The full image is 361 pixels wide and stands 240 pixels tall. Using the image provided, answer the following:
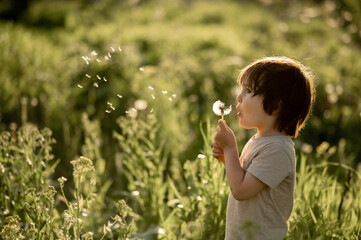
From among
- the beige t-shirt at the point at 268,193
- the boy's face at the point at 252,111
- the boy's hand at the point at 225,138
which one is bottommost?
the beige t-shirt at the point at 268,193

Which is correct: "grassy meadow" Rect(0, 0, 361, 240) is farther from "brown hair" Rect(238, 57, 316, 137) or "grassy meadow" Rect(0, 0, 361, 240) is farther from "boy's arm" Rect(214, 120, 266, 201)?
"brown hair" Rect(238, 57, 316, 137)

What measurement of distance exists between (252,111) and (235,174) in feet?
0.85

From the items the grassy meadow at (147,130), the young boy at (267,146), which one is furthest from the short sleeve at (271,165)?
the grassy meadow at (147,130)

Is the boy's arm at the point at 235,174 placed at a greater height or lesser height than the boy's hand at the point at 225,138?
lesser

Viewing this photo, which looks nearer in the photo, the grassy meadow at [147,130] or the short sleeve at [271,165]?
the short sleeve at [271,165]

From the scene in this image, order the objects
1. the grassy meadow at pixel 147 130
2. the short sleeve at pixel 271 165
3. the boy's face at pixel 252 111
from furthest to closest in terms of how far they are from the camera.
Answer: the grassy meadow at pixel 147 130 → the boy's face at pixel 252 111 → the short sleeve at pixel 271 165

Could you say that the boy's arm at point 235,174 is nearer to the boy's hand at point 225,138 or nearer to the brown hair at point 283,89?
the boy's hand at point 225,138

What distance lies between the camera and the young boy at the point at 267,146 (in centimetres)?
156

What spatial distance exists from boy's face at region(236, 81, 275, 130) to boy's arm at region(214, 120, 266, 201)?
10 cm

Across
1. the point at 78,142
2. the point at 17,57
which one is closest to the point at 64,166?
the point at 78,142

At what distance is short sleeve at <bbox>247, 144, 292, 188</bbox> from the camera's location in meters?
1.53

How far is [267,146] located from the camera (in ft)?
5.21

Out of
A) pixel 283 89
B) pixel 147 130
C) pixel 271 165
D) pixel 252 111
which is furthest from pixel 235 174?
pixel 147 130

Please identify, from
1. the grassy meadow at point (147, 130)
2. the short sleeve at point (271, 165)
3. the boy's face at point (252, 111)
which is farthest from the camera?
the grassy meadow at point (147, 130)
